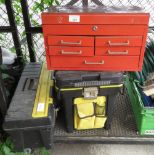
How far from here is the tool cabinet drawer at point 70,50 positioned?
1.41m

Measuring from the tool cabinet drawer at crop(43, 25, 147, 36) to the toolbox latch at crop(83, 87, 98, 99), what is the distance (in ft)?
1.15

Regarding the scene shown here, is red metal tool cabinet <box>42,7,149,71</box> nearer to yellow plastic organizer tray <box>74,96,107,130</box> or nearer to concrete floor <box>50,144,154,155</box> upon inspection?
yellow plastic organizer tray <box>74,96,107,130</box>

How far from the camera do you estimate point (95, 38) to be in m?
1.38

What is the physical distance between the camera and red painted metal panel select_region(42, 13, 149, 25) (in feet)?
4.24

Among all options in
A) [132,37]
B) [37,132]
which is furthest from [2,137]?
[132,37]

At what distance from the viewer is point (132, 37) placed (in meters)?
1.36

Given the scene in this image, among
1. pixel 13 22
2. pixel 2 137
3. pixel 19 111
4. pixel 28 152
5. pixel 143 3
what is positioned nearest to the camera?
pixel 19 111

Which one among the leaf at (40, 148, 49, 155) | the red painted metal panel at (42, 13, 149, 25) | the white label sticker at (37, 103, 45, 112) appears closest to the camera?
the red painted metal panel at (42, 13, 149, 25)

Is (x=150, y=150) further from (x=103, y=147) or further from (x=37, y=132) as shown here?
(x=37, y=132)

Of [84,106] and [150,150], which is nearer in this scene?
[84,106]

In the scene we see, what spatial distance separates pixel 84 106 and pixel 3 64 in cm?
90

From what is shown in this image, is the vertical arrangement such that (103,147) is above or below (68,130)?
below

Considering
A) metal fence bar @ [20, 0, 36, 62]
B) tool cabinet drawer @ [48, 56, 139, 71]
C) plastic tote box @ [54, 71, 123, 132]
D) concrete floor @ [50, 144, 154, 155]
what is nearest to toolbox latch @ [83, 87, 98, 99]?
plastic tote box @ [54, 71, 123, 132]

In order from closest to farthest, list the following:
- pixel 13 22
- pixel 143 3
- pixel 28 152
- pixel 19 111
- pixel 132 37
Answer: pixel 132 37
pixel 19 111
pixel 28 152
pixel 13 22
pixel 143 3
